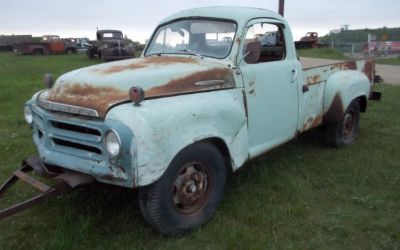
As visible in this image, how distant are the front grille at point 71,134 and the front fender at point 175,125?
22 cm

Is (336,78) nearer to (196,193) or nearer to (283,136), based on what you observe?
(283,136)

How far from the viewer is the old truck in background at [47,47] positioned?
38062mm

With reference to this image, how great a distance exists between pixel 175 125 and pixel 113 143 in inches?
19.8

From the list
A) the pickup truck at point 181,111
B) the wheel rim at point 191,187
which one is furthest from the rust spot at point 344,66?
the wheel rim at point 191,187

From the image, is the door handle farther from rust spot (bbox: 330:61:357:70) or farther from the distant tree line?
the distant tree line

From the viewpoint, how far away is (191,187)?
150 inches

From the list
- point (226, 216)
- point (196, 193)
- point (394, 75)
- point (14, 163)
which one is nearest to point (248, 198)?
point (226, 216)

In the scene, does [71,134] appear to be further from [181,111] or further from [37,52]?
[37,52]

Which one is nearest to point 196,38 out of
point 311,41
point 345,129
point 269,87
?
point 269,87

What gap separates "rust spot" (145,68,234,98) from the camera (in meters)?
3.65

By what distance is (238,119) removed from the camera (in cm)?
407

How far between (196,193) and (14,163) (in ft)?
9.59

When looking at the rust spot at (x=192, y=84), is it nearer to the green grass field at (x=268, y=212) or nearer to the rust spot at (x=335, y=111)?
the green grass field at (x=268, y=212)

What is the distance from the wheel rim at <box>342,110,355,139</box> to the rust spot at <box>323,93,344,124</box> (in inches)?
18.9
